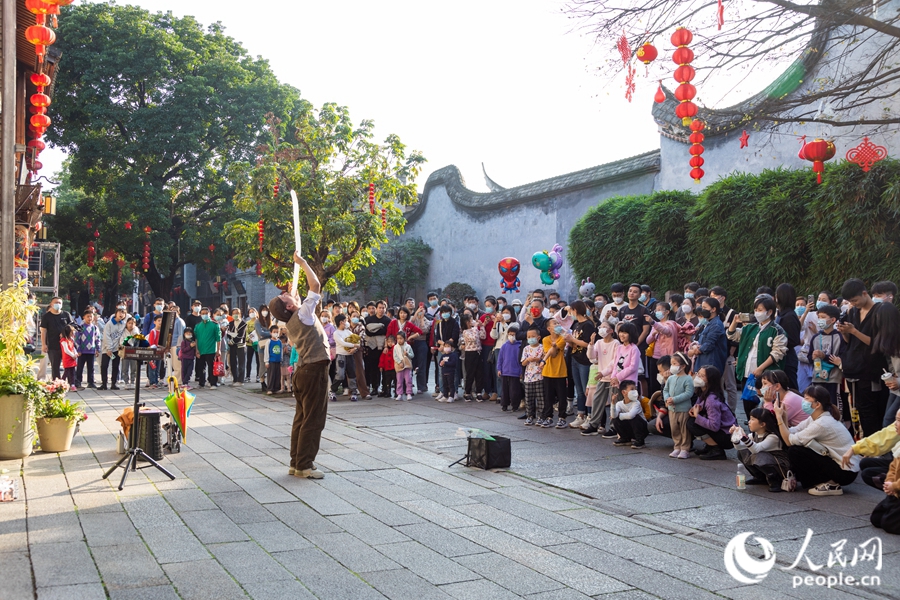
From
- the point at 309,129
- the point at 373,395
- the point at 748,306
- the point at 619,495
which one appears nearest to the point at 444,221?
the point at 309,129

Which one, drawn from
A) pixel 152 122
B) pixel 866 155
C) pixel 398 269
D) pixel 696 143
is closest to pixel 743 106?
pixel 866 155

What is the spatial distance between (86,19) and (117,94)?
9.23 feet

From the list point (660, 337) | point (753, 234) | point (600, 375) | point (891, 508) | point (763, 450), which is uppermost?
point (753, 234)

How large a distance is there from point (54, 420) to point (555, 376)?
20.7ft

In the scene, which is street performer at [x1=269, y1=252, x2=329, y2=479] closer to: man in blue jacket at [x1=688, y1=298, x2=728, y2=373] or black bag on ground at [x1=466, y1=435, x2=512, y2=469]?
black bag on ground at [x1=466, y1=435, x2=512, y2=469]

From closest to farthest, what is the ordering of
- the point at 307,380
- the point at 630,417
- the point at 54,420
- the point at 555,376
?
the point at 307,380 → the point at 54,420 → the point at 630,417 → the point at 555,376

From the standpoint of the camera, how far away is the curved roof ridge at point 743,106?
27.4 ft

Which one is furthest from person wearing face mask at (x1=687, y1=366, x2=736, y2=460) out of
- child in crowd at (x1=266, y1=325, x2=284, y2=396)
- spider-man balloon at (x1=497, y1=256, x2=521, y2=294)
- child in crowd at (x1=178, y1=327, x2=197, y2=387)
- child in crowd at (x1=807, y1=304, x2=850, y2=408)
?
child in crowd at (x1=178, y1=327, x2=197, y2=387)

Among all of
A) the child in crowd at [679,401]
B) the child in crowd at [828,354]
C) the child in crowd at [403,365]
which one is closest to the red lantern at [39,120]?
the child in crowd at [403,365]

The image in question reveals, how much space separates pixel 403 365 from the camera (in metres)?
14.2

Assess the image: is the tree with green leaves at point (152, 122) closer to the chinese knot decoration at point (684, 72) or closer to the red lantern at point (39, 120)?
the red lantern at point (39, 120)

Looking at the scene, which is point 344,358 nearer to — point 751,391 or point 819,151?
point 751,391

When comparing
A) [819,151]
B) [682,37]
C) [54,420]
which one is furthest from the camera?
[819,151]

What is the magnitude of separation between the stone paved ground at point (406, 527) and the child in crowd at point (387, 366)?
5.39 m
